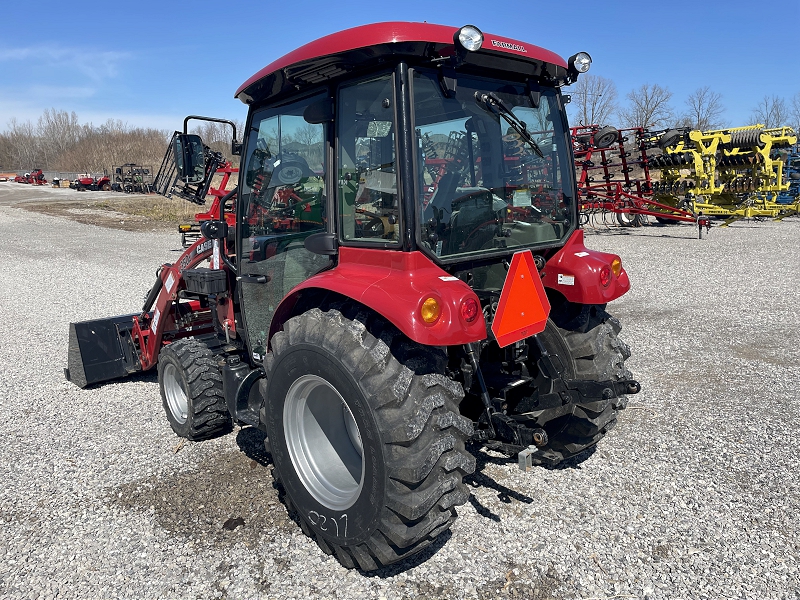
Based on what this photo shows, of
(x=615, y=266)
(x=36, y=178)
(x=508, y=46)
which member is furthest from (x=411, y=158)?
(x=36, y=178)

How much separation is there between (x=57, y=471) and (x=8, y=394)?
6.45 ft

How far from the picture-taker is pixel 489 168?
121 inches

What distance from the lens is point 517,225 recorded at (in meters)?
3.16

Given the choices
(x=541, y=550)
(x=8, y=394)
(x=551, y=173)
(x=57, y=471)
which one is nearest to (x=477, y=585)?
(x=541, y=550)

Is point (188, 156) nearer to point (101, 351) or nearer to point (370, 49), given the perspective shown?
point (370, 49)

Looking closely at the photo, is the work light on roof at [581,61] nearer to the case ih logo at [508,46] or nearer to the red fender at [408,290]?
the case ih logo at [508,46]

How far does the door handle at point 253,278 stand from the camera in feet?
12.1

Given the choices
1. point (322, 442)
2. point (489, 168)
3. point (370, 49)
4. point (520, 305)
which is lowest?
point (322, 442)

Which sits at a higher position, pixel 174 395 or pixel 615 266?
pixel 615 266

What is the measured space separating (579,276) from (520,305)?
530 mm

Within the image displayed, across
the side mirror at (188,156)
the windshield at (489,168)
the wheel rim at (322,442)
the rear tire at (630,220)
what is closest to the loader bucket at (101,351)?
the side mirror at (188,156)

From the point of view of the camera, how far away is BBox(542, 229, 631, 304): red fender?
10.5 ft

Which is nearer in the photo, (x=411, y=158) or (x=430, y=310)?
(x=430, y=310)

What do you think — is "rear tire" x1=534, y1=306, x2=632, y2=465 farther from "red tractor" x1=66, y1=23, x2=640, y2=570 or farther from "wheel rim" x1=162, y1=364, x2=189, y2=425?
"wheel rim" x1=162, y1=364, x2=189, y2=425
